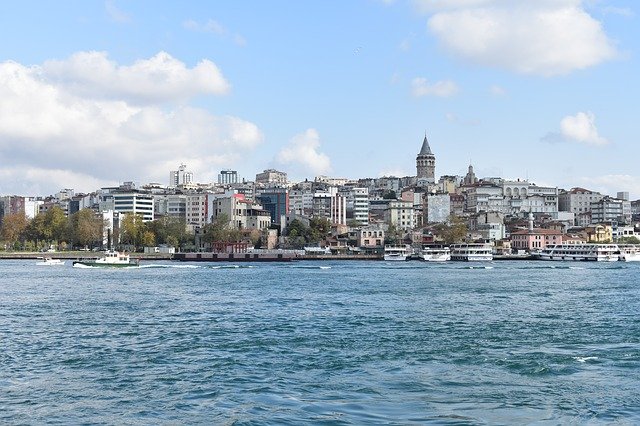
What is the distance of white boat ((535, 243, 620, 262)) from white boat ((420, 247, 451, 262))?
1049cm

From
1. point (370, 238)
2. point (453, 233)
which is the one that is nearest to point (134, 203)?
point (370, 238)

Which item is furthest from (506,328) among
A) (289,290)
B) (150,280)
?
(150,280)

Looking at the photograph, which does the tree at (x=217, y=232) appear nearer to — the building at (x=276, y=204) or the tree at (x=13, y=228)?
the building at (x=276, y=204)

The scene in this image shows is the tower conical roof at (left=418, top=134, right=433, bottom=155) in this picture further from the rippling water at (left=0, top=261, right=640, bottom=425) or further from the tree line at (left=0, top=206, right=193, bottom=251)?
the rippling water at (left=0, top=261, right=640, bottom=425)

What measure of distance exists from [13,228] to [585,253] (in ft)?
216

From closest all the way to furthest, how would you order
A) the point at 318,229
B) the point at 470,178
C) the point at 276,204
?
1. the point at 318,229
2. the point at 276,204
3. the point at 470,178

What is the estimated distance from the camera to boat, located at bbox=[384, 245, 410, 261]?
91.7 metres

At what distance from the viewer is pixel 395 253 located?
308ft

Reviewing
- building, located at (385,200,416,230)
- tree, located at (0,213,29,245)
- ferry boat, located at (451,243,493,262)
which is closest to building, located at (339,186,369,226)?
building, located at (385,200,416,230)

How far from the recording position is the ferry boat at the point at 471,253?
8869 cm

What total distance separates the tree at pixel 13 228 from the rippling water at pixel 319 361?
78270mm

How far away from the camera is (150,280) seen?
4475 cm

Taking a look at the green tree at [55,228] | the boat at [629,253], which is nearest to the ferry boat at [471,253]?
the boat at [629,253]

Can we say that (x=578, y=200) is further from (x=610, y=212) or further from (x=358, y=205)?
(x=358, y=205)
